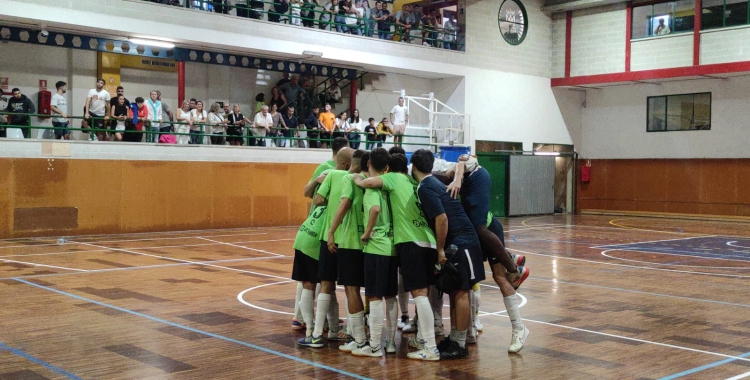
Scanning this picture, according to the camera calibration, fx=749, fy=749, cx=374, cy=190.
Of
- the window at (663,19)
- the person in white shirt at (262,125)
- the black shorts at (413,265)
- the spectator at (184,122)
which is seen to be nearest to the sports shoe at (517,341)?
the black shorts at (413,265)

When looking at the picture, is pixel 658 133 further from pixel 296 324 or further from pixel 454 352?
pixel 454 352

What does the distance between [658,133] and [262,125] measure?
57.3 ft

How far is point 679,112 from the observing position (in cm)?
3127

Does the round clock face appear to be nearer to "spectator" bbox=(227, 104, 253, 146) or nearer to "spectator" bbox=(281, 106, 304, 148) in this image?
"spectator" bbox=(281, 106, 304, 148)

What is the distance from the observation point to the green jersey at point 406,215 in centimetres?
720

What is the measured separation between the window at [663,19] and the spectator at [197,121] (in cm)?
1844

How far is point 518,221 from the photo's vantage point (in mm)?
28625

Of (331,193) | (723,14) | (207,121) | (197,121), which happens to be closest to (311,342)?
(331,193)

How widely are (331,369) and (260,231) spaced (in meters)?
16.2

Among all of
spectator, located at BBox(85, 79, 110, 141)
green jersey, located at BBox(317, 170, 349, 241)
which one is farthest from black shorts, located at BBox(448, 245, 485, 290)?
spectator, located at BBox(85, 79, 110, 141)

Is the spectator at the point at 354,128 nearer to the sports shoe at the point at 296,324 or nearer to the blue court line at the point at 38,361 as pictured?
the sports shoe at the point at 296,324

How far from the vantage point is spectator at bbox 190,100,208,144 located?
22.6m

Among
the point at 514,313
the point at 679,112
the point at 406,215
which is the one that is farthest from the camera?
the point at 679,112

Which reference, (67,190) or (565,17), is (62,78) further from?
(565,17)
